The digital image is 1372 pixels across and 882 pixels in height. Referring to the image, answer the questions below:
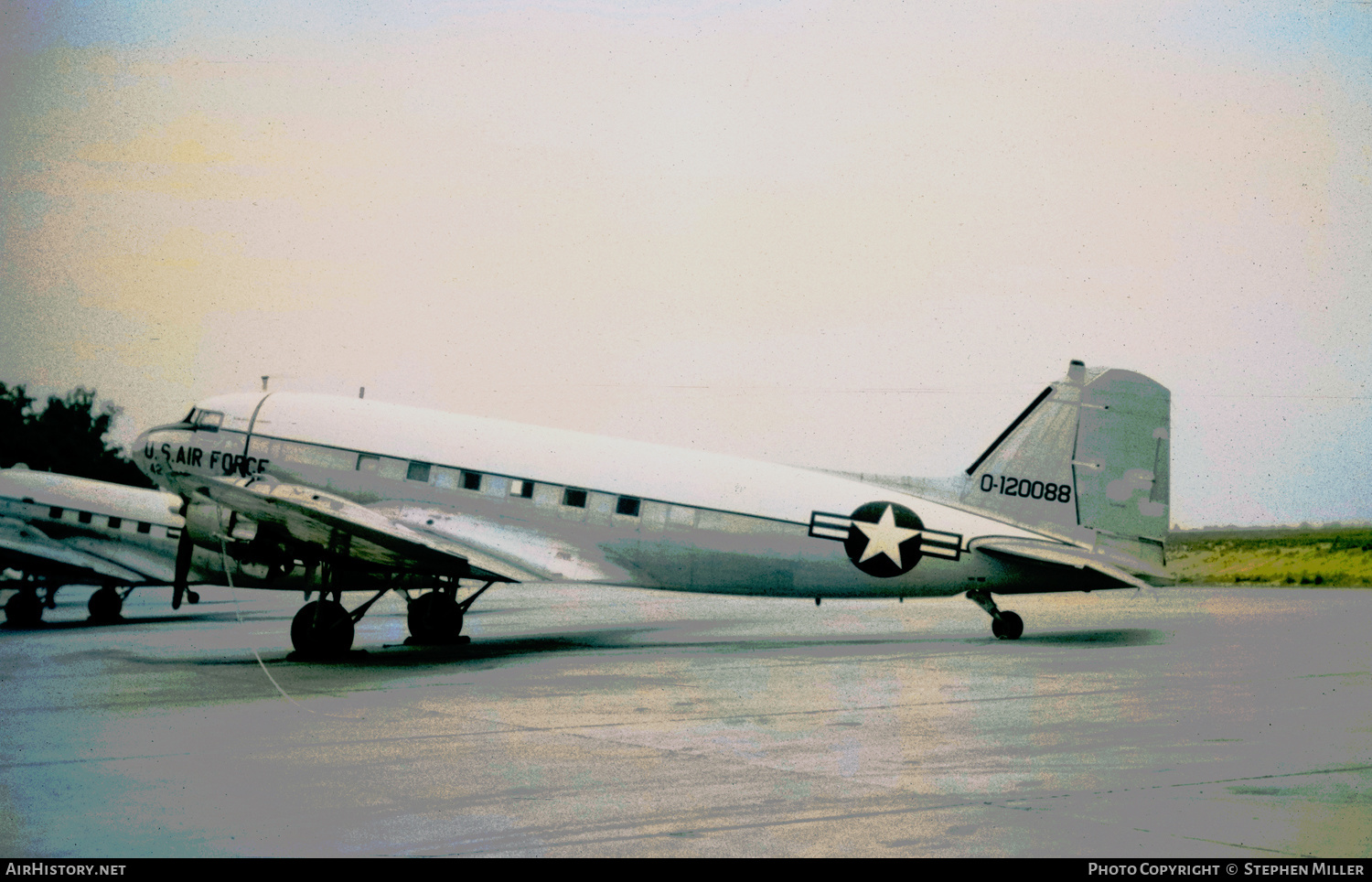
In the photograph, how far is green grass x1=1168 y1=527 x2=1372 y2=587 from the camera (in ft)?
152

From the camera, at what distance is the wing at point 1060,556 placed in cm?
1692

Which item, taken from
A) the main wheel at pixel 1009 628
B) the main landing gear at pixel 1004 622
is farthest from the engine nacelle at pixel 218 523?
the main wheel at pixel 1009 628

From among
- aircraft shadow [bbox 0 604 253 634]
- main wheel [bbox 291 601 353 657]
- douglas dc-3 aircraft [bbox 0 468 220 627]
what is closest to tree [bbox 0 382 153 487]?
aircraft shadow [bbox 0 604 253 634]

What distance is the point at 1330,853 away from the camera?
5.87m

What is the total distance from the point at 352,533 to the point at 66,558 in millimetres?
11783

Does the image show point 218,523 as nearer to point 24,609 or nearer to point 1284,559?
point 24,609

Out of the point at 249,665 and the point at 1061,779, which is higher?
the point at 1061,779

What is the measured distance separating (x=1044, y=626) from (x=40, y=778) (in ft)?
58.2

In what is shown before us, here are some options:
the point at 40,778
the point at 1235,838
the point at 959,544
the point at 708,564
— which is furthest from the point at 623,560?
the point at 1235,838

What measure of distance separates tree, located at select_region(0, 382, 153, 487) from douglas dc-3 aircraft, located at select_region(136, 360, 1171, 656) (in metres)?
17.6

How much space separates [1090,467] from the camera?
1769 cm

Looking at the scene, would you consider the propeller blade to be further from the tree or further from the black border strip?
the tree

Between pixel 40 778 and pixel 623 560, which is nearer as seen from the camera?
pixel 40 778

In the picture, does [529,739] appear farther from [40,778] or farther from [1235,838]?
[1235,838]
